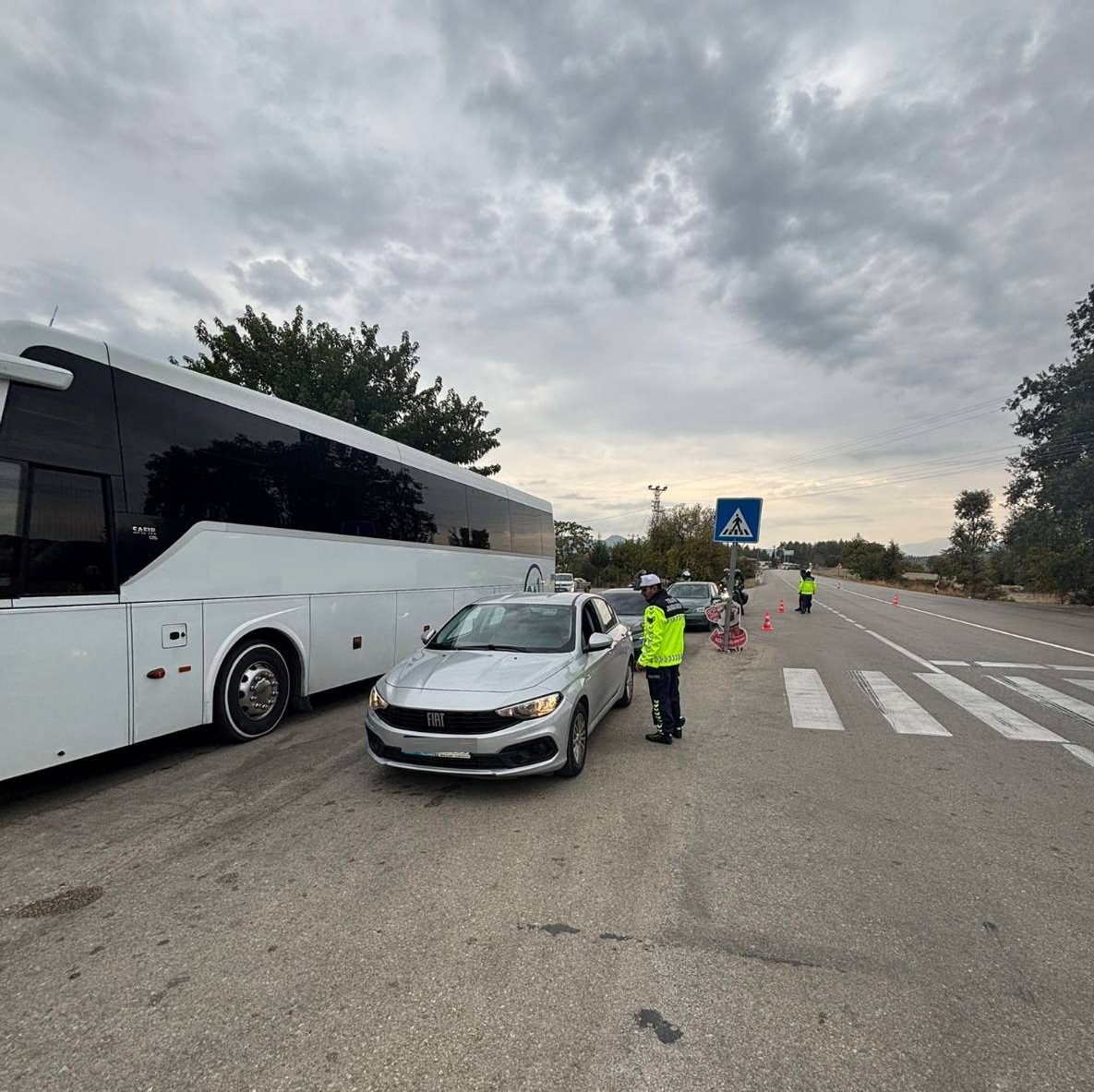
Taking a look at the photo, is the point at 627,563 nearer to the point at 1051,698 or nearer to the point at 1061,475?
the point at 1061,475

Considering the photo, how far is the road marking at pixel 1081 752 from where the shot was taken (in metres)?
5.75

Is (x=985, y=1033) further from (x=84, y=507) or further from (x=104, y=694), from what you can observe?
(x=84, y=507)

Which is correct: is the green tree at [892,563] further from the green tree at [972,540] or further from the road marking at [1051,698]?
the road marking at [1051,698]

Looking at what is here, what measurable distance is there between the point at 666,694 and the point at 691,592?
1190 centimetres

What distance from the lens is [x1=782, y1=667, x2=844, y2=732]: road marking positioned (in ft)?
23.1

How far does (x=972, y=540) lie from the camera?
55688 millimetres

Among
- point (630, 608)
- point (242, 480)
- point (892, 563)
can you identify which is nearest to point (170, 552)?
point (242, 480)

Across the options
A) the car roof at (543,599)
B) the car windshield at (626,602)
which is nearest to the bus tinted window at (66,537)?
the car roof at (543,599)

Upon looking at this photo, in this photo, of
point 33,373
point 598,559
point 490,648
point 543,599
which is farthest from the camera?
point 598,559

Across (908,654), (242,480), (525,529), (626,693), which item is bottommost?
(908,654)

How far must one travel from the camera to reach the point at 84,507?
482 cm

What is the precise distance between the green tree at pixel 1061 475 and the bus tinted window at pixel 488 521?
96.1ft

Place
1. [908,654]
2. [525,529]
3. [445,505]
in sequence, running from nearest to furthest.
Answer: [445,505]
[908,654]
[525,529]

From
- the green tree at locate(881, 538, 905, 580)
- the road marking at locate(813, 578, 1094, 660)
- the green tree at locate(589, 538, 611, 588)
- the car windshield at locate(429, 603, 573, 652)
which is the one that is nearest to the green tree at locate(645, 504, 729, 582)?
the green tree at locate(589, 538, 611, 588)
